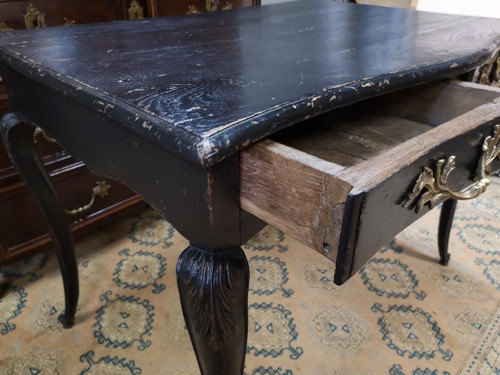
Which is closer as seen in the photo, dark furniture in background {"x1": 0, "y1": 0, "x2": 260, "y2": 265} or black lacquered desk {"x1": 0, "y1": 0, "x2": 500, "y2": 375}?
black lacquered desk {"x1": 0, "y1": 0, "x2": 500, "y2": 375}

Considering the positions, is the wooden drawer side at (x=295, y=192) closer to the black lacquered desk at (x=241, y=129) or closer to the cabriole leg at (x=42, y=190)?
the black lacquered desk at (x=241, y=129)

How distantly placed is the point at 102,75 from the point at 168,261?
2.51 feet

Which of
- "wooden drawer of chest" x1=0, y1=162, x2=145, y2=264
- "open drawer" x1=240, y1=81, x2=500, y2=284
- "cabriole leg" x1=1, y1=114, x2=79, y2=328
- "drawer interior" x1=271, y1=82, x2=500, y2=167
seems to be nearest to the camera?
"open drawer" x1=240, y1=81, x2=500, y2=284

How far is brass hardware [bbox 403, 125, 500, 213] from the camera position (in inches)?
16.0

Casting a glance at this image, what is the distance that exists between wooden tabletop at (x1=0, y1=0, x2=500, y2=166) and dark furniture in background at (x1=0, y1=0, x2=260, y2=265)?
0.92ft

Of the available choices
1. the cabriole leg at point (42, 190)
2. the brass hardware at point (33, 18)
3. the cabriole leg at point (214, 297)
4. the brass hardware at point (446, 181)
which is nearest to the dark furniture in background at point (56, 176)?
the brass hardware at point (33, 18)

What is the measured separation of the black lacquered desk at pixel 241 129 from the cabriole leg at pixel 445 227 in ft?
1.52

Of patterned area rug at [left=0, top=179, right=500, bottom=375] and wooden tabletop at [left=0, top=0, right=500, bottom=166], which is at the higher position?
wooden tabletop at [left=0, top=0, right=500, bottom=166]

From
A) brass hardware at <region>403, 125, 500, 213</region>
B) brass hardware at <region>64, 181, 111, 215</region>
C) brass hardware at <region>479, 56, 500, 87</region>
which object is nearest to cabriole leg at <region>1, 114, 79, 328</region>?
brass hardware at <region>64, 181, 111, 215</region>

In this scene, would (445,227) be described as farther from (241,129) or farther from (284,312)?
(241,129)

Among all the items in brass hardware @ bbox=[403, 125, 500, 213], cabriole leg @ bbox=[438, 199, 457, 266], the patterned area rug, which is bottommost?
the patterned area rug

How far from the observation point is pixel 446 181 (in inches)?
17.6

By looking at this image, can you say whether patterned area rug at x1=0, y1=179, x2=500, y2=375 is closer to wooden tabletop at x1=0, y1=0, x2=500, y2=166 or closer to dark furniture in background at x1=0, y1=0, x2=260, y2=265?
dark furniture in background at x1=0, y1=0, x2=260, y2=265

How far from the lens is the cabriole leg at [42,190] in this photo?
2.35ft
